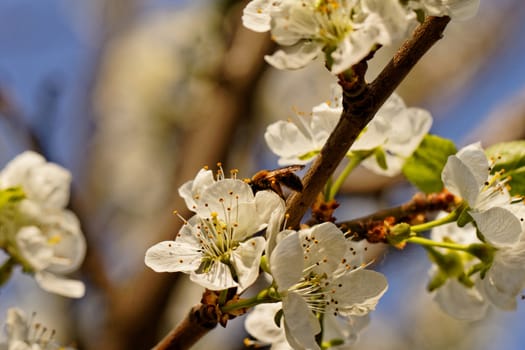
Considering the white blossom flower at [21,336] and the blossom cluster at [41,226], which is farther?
the blossom cluster at [41,226]

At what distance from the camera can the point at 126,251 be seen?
10.7ft

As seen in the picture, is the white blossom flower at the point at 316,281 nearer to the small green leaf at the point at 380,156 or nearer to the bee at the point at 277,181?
the bee at the point at 277,181

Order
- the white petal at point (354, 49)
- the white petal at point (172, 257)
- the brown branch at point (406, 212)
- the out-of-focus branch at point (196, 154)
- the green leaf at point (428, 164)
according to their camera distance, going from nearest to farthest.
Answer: the white petal at point (354, 49), the white petal at point (172, 257), the brown branch at point (406, 212), the green leaf at point (428, 164), the out-of-focus branch at point (196, 154)

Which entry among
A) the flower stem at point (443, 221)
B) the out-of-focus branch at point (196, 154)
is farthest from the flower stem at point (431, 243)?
the out-of-focus branch at point (196, 154)

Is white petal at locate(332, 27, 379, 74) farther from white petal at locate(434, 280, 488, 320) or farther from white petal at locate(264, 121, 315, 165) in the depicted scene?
white petal at locate(434, 280, 488, 320)

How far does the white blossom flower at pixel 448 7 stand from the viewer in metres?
0.70

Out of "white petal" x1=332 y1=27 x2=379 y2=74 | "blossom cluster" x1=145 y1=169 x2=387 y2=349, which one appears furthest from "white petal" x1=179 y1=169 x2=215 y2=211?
"white petal" x1=332 y1=27 x2=379 y2=74

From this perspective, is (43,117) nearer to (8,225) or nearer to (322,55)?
(8,225)

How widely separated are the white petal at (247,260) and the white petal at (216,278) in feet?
0.03

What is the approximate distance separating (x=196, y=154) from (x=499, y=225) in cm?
139

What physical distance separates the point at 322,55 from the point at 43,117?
142 centimetres

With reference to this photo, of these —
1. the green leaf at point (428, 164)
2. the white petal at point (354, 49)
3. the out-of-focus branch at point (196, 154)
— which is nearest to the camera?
the white petal at point (354, 49)

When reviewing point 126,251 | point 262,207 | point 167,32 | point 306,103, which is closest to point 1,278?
point 262,207

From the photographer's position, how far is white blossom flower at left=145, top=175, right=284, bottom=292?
2.48ft
